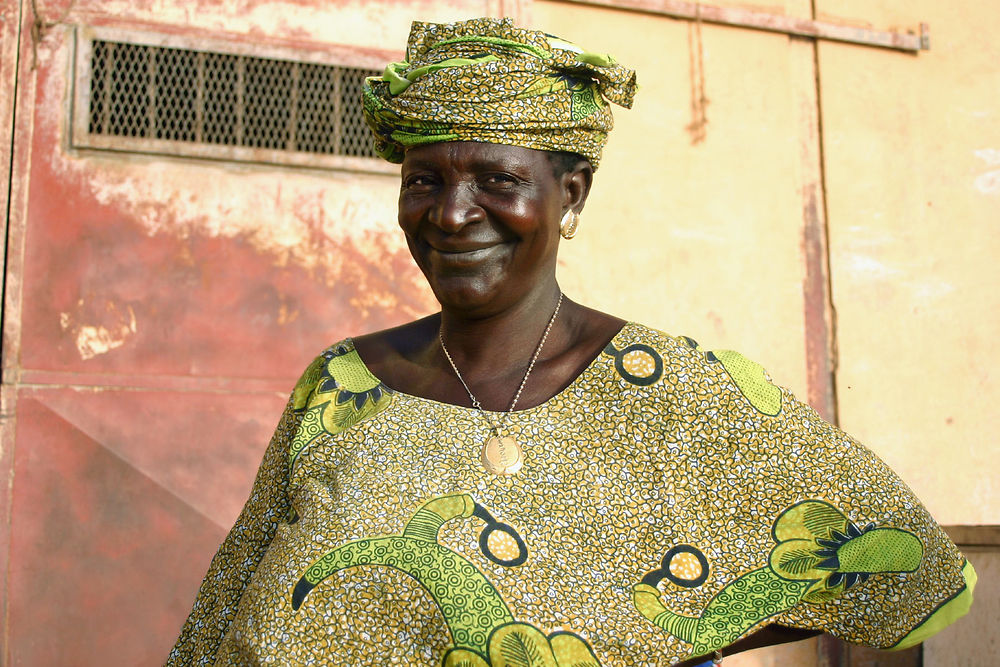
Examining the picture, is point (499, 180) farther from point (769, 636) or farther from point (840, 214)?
point (840, 214)

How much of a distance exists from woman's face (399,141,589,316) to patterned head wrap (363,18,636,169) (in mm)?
39

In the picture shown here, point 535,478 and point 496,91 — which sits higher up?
point 496,91

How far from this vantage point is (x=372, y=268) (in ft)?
17.9

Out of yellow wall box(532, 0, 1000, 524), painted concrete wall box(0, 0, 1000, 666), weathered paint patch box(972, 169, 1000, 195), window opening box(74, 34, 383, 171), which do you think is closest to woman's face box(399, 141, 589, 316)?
painted concrete wall box(0, 0, 1000, 666)

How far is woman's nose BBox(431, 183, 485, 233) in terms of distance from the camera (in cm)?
220

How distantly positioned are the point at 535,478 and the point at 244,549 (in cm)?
71

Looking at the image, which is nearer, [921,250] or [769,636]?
[769,636]

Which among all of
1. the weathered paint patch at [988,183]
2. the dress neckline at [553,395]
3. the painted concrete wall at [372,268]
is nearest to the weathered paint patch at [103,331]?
the painted concrete wall at [372,268]

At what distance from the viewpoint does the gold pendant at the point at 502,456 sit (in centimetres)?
216

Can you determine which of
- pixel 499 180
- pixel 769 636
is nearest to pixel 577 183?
pixel 499 180

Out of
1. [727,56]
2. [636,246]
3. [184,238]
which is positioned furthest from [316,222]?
[727,56]

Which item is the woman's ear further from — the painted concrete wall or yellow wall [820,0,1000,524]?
yellow wall [820,0,1000,524]

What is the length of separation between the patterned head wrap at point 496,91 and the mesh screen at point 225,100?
3171mm

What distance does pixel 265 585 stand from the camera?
2092 millimetres
